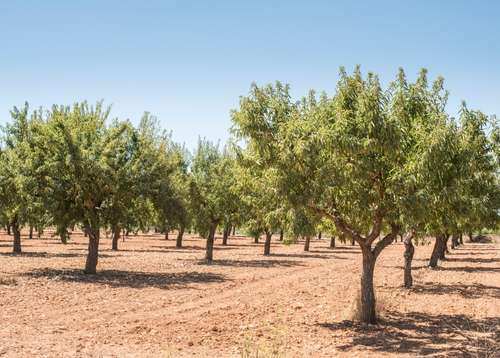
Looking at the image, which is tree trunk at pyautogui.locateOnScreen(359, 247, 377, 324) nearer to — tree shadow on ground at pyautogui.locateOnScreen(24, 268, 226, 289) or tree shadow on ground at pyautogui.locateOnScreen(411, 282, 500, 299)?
tree shadow on ground at pyautogui.locateOnScreen(411, 282, 500, 299)

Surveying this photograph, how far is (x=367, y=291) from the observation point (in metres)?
16.8

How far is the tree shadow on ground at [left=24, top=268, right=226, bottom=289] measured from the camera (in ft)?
87.5

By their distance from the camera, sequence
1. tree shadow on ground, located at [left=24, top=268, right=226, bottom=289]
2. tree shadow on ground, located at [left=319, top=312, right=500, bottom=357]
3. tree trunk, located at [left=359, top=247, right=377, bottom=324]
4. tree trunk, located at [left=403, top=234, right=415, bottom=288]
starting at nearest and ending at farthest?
tree shadow on ground, located at [left=319, top=312, right=500, bottom=357]
tree trunk, located at [left=359, top=247, right=377, bottom=324]
tree trunk, located at [left=403, top=234, right=415, bottom=288]
tree shadow on ground, located at [left=24, top=268, right=226, bottom=289]

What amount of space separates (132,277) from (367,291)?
16602mm

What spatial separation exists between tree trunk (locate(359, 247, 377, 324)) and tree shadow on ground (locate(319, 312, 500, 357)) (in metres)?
0.41

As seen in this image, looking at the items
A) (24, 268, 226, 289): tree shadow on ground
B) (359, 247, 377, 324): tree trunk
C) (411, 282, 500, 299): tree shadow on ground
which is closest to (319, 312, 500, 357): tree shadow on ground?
(359, 247, 377, 324): tree trunk

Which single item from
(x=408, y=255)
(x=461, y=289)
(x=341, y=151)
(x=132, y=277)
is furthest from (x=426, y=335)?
(x=132, y=277)

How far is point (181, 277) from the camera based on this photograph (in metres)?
30.4

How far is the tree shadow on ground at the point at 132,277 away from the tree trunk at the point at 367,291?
1184 cm

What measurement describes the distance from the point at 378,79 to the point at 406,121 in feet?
5.73

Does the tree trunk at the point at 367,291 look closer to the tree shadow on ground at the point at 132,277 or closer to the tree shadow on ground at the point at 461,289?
the tree shadow on ground at the point at 461,289

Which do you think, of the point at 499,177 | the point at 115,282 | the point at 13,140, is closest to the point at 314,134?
the point at 115,282

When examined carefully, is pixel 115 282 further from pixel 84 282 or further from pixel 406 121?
pixel 406 121

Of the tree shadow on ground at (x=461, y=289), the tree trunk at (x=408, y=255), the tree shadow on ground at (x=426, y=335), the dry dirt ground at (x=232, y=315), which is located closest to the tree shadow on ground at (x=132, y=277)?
the dry dirt ground at (x=232, y=315)
